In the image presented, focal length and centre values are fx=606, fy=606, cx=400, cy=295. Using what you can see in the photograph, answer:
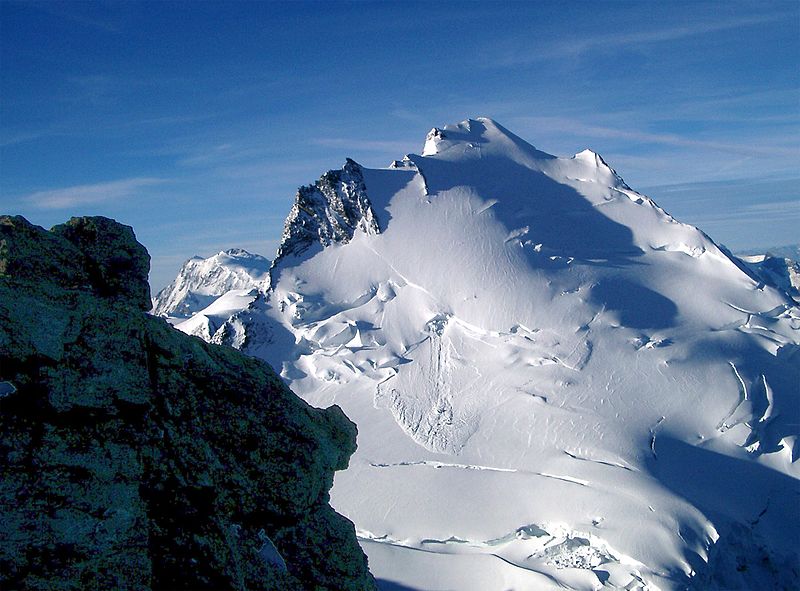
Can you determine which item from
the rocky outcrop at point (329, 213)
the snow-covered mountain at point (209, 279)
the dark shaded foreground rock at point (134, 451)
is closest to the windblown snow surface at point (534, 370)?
the rocky outcrop at point (329, 213)

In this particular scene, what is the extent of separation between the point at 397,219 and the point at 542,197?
802 centimetres

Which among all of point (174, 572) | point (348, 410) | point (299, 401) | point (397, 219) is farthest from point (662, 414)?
point (174, 572)

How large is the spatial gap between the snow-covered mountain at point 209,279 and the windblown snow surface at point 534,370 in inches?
1257

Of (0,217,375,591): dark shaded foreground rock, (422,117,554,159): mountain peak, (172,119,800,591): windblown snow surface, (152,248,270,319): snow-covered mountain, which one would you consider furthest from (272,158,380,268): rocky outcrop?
(152,248,270,319): snow-covered mountain

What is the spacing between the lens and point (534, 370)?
25.0 metres

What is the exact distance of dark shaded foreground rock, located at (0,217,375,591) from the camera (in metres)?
3.96

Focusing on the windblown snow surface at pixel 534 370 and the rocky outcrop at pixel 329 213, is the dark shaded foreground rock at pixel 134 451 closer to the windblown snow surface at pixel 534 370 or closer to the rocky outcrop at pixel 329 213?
the windblown snow surface at pixel 534 370

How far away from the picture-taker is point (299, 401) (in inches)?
238

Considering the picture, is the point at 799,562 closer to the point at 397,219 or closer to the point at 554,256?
the point at 554,256

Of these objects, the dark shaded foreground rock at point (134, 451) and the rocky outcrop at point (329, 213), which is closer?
the dark shaded foreground rock at point (134, 451)

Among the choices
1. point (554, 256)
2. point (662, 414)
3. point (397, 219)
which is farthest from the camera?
point (397, 219)

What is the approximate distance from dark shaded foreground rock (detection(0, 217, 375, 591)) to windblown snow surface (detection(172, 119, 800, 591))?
14.2 meters

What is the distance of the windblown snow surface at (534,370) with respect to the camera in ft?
61.9

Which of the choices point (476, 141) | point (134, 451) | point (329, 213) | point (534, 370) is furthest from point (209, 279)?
point (134, 451)
